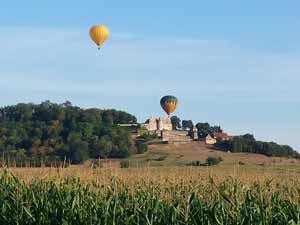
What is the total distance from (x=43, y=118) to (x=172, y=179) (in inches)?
3550

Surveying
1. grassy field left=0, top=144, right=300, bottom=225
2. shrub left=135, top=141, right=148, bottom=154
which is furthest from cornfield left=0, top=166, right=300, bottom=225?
shrub left=135, top=141, right=148, bottom=154

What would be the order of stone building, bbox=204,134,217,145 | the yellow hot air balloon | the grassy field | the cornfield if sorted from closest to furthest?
the cornfield → the grassy field → the yellow hot air balloon → stone building, bbox=204,134,217,145

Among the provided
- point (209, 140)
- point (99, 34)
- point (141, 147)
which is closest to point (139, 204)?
point (99, 34)

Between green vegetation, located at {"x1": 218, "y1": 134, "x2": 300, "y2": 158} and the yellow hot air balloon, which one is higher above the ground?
the yellow hot air balloon

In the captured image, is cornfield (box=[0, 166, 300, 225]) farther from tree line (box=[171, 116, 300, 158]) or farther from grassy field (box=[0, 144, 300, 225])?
tree line (box=[171, 116, 300, 158])

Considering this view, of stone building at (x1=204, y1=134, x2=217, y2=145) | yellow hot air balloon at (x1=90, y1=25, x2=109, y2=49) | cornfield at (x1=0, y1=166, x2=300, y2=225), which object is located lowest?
cornfield at (x1=0, y1=166, x2=300, y2=225)

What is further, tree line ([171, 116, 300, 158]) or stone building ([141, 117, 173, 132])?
stone building ([141, 117, 173, 132])

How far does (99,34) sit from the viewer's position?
61.8 metres

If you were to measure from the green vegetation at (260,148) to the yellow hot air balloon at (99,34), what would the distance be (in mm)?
45930

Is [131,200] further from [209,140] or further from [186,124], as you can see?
[186,124]

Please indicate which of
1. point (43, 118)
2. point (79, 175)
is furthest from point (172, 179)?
point (43, 118)

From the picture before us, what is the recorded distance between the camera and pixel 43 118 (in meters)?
105

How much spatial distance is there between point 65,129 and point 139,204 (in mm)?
82733

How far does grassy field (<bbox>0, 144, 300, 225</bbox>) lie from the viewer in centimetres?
927
